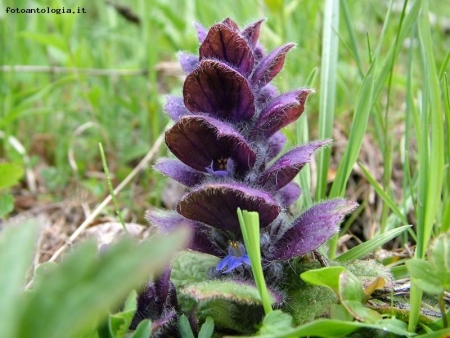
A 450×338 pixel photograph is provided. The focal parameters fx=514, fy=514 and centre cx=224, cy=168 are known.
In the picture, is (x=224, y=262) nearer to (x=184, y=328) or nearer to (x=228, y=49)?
(x=184, y=328)

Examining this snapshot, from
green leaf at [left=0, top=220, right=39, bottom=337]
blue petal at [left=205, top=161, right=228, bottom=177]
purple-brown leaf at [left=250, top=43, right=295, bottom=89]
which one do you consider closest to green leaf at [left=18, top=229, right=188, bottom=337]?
green leaf at [left=0, top=220, right=39, bottom=337]

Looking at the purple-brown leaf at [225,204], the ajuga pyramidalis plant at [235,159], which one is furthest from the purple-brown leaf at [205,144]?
the purple-brown leaf at [225,204]

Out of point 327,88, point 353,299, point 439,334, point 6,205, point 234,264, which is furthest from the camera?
point 6,205

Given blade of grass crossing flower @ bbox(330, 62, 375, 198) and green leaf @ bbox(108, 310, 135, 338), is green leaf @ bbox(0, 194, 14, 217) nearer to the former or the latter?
green leaf @ bbox(108, 310, 135, 338)

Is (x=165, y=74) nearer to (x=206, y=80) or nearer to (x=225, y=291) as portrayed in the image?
(x=206, y=80)

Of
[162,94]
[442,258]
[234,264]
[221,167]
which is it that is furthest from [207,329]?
[162,94]

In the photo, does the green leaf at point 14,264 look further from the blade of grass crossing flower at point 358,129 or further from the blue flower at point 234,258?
the blade of grass crossing flower at point 358,129
